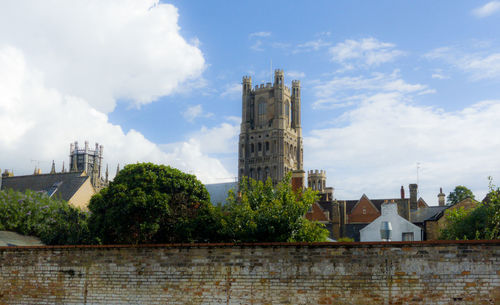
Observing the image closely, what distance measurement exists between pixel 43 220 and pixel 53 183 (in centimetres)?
2745

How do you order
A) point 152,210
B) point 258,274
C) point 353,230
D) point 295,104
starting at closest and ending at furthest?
point 258,274 < point 152,210 < point 353,230 < point 295,104

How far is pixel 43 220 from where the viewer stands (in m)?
40.0

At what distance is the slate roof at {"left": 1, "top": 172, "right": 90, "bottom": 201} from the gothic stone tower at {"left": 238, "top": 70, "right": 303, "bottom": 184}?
226ft

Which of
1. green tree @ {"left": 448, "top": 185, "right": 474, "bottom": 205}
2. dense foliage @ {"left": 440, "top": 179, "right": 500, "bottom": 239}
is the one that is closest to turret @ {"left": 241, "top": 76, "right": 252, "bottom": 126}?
green tree @ {"left": 448, "top": 185, "right": 474, "bottom": 205}

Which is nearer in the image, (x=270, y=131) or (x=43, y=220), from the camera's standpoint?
(x=43, y=220)

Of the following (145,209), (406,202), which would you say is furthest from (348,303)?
(406,202)

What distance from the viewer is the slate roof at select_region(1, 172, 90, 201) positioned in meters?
Result: 63.1

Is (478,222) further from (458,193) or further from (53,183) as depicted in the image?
(458,193)

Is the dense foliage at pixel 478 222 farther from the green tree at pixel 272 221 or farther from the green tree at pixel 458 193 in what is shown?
the green tree at pixel 458 193

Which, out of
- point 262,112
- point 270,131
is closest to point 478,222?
point 270,131

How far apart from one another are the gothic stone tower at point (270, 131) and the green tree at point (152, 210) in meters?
92.4

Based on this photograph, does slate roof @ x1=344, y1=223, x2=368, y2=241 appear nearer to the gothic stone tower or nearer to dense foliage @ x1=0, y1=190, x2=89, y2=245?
dense foliage @ x1=0, y1=190, x2=89, y2=245

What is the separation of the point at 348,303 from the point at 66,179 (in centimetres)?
5720

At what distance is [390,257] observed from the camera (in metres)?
14.9
